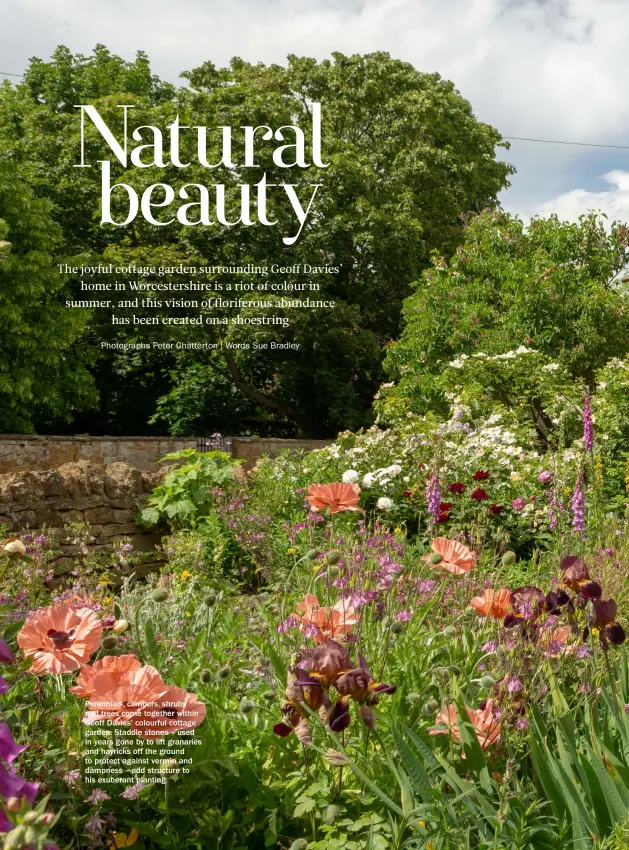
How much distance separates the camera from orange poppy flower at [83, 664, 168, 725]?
1369mm

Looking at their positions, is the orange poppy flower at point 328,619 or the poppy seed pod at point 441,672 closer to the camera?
the poppy seed pod at point 441,672

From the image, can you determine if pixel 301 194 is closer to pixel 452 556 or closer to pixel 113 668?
pixel 452 556

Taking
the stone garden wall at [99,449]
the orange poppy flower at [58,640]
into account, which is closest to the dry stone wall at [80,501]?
the stone garden wall at [99,449]

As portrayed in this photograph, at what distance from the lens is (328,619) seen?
1.74 m

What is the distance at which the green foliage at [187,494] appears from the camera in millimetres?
6301

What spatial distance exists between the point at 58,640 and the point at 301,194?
15884mm

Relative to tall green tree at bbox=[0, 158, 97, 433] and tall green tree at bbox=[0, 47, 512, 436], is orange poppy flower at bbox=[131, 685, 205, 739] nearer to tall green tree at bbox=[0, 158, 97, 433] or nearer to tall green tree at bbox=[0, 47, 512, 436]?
tall green tree at bbox=[0, 158, 97, 433]

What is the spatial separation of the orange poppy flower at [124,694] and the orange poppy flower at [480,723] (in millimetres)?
579

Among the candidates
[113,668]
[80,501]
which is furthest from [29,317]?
[113,668]

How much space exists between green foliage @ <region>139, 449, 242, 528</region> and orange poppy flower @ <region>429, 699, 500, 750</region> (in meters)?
4.69

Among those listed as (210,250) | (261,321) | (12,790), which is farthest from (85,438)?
(12,790)

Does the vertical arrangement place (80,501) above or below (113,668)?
below

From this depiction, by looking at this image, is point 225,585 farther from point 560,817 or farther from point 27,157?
point 27,157

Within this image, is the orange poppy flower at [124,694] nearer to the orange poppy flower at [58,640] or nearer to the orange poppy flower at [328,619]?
the orange poppy flower at [58,640]
